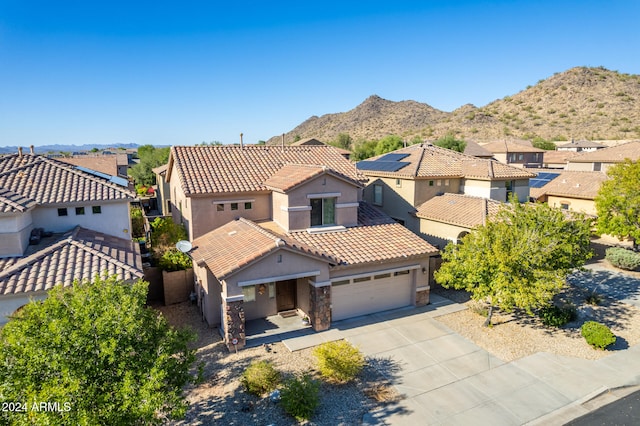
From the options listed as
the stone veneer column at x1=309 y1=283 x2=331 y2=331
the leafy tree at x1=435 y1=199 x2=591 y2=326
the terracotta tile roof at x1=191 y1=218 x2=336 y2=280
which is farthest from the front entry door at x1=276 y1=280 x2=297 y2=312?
the leafy tree at x1=435 y1=199 x2=591 y2=326

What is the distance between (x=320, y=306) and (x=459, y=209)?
13.2 metres

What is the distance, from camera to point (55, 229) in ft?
62.4

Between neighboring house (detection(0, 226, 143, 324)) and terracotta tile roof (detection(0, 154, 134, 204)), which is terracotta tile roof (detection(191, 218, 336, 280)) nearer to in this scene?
neighboring house (detection(0, 226, 143, 324))

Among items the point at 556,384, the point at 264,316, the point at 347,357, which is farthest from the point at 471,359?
the point at 264,316

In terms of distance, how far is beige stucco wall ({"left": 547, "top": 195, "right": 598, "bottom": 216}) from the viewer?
34562 mm

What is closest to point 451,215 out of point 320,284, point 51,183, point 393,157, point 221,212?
point 393,157

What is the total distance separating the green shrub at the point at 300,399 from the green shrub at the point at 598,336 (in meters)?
12.1

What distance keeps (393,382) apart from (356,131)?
117m

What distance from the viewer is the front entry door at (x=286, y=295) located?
65.5 feet

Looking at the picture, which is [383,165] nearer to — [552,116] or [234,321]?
[234,321]

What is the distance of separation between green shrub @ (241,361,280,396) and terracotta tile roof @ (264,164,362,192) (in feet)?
29.7

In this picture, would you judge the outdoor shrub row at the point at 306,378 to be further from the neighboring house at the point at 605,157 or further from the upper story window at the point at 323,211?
the neighboring house at the point at 605,157

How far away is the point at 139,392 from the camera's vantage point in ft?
28.4

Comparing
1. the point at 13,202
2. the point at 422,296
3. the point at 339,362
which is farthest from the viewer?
the point at 422,296
